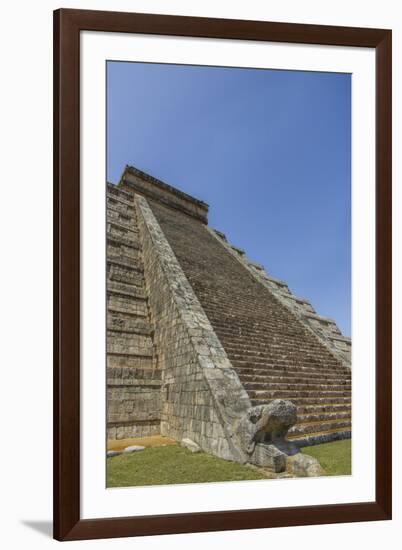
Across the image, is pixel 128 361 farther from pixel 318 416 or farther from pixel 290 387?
pixel 290 387

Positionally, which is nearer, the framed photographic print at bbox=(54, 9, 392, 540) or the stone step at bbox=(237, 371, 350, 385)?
the framed photographic print at bbox=(54, 9, 392, 540)

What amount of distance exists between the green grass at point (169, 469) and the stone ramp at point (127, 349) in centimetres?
30

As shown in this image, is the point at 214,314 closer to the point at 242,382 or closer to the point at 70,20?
the point at 242,382

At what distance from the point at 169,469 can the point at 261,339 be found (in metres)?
3.84

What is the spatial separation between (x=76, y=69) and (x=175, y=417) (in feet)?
13.5

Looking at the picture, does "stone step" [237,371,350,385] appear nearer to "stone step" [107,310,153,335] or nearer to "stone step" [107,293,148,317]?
"stone step" [107,310,153,335]

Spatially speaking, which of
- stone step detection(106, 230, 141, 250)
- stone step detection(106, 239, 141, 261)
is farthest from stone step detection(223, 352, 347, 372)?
stone step detection(106, 230, 141, 250)

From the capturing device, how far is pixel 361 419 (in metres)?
5.97

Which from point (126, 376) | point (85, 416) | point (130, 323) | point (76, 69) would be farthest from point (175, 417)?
point (76, 69)

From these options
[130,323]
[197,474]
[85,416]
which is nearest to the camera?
[85,416]

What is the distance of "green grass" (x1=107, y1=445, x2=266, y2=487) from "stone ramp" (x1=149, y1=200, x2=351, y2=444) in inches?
43.8

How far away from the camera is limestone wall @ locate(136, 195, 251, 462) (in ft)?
21.7

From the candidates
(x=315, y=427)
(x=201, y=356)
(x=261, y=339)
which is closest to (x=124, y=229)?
(x=201, y=356)

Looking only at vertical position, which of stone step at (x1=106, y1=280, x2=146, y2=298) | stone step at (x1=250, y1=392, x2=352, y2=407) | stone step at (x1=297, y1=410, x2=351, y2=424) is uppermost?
stone step at (x1=106, y1=280, x2=146, y2=298)
